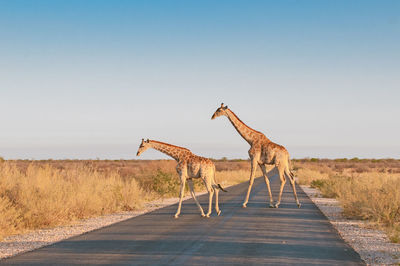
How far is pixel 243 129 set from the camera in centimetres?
1883

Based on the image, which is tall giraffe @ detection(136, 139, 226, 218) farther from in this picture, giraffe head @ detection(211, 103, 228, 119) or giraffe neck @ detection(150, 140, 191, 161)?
giraffe head @ detection(211, 103, 228, 119)

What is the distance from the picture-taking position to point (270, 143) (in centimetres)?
1845

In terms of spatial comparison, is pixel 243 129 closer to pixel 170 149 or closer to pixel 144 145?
pixel 170 149

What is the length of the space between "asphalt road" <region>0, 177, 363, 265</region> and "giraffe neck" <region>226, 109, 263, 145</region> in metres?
4.38

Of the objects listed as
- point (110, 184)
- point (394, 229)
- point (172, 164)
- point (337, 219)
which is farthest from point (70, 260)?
point (172, 164)

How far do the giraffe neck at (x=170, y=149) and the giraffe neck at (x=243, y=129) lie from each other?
4.17 meters

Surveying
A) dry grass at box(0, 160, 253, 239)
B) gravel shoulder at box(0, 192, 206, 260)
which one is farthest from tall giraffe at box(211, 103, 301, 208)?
gravel shoulder at box(0, 192, 206, 260)

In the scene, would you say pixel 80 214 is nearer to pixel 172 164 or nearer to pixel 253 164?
pixel 253 164

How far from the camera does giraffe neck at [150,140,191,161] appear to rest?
15203mm

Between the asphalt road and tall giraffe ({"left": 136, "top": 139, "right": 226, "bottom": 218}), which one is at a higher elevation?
tall giraffe ({"left": 136, "top": 139, "right": 226, "bottom": 218})

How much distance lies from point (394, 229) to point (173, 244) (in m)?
6.44

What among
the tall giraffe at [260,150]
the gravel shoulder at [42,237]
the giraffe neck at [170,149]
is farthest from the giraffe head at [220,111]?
the gravel shoulder at [42,237]

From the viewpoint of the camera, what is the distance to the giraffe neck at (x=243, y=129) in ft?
61.5

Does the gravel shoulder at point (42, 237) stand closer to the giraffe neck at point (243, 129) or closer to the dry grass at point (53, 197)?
the dry grass at point (53, 197)
